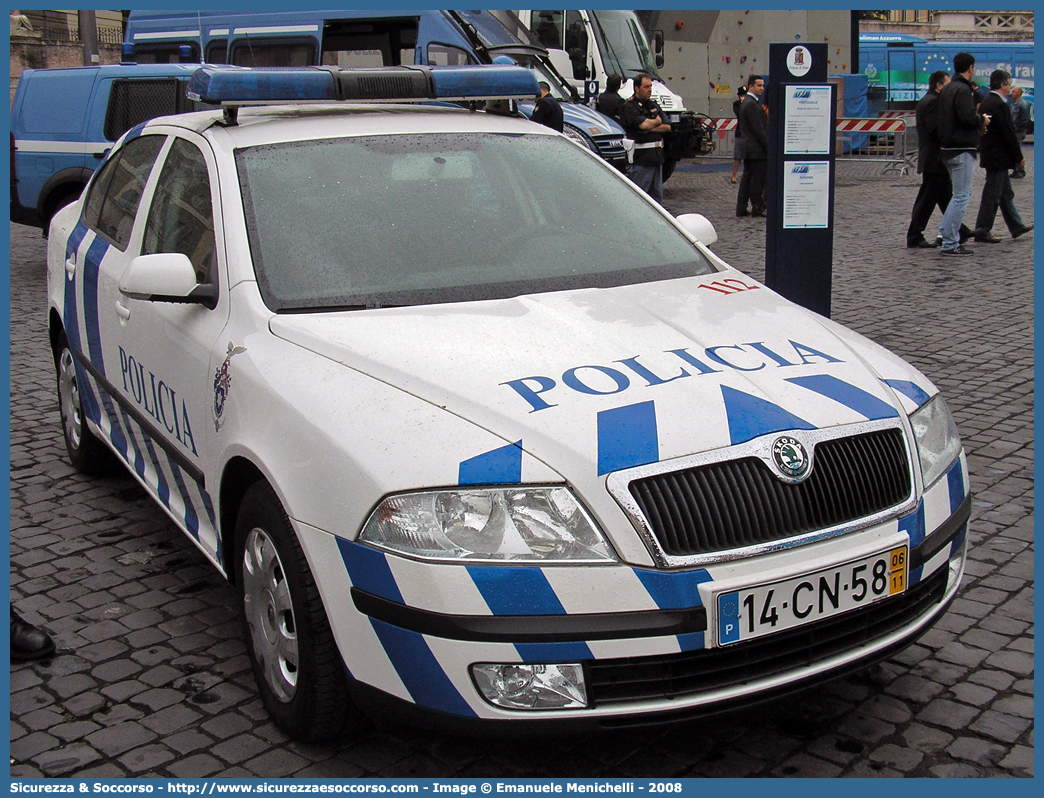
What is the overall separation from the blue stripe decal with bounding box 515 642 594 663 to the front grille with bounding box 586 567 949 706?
5 centimetres

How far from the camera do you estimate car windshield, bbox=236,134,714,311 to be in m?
3.50

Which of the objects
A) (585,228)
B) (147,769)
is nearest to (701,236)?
(585,228)

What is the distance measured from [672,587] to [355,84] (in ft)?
8.33

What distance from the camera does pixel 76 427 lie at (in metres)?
5.44

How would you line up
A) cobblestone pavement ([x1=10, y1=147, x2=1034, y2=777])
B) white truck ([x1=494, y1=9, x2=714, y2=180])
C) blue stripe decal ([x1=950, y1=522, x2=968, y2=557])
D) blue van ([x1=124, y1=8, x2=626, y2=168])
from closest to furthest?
cobblestone pavement ([x1=10, y1=147, x2=1034, y2=777]), blue stripe decal ([x1=950, y1=522, x2=968, y2=557]), blue van ([x1=124, y1=8, x2=626, y2=168]), white truck ([x1=494, y1=9, x2=714, y2=180])

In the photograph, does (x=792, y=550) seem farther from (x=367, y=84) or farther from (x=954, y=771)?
(x=367, y=84)

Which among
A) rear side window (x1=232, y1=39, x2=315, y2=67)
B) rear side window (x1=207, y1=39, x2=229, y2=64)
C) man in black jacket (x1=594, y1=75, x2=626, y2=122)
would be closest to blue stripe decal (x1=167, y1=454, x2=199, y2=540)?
man in black jacket (x1=594, y1=75, x2=626, y2=122)

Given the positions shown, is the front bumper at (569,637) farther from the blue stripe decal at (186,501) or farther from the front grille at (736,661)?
the blue stripe decal at (186,501)

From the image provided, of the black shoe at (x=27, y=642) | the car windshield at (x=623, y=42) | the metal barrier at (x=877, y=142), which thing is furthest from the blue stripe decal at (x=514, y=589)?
the metal barrier at (x=877, y=142)

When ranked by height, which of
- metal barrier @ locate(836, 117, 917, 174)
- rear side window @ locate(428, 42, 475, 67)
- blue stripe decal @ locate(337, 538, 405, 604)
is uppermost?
rear side window @ locate(428, 42, 475, 67)

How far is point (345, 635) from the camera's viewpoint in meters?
2.73

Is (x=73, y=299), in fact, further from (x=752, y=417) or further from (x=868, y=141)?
(x=868, y=141)

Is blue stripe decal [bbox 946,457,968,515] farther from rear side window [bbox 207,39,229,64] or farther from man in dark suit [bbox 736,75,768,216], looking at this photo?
rear side window [bbox 207,39,229,64]

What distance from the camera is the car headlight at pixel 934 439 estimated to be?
3.04 m
